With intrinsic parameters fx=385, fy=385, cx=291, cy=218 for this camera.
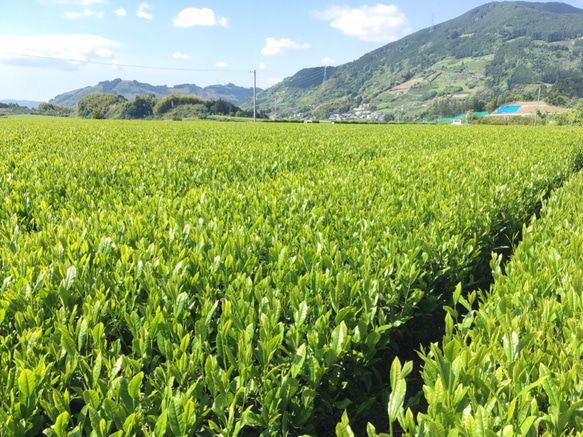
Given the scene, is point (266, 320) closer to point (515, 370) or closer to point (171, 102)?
point (515, 370)

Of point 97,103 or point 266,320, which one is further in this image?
point 97,103

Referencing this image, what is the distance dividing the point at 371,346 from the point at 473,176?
486cm

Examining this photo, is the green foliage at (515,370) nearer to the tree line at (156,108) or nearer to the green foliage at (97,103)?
the tree line at (156,108)

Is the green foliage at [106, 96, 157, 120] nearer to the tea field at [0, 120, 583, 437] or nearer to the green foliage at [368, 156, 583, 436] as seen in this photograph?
the tea field at [0, 120, 583, 437]

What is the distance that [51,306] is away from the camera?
2.20 m

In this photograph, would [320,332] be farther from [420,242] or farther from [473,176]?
[473,176]

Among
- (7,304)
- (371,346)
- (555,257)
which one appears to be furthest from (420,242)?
(7,304)

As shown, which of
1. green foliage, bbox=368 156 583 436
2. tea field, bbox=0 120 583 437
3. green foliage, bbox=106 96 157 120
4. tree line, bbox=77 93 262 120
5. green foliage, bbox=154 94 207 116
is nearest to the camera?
green foliage, bbox=368 156 583 436

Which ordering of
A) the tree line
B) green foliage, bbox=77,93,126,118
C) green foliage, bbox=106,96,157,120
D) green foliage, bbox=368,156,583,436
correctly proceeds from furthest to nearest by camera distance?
green foliage, bbox=77,93,126,118 < the tree line < green foliage, bbox=106,96,157,120 < green foliage, bbox=368,156,583,436

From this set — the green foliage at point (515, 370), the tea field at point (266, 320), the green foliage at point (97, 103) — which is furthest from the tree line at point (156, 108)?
the green foliage at point (515, 370)

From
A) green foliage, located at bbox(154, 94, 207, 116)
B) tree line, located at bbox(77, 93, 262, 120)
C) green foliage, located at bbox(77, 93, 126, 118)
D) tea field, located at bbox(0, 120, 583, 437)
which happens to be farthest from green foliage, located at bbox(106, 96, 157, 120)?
tea field, located at bbox(0, 120, 583, 437)

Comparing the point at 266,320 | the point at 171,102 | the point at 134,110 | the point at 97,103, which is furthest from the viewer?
the point at 97,103

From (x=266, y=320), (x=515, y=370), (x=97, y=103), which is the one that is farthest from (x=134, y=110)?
(x=515, y=370)

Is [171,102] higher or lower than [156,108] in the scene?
higher
